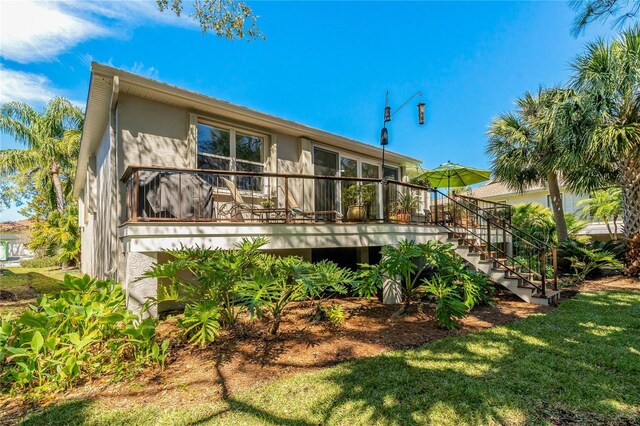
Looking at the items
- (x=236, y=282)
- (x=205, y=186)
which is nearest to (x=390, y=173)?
(x=205, y=186)

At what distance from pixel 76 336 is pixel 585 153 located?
1138 cm

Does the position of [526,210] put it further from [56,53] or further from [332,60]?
[56,53]

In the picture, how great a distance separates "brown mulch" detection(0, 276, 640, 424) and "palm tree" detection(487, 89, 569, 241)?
651 centimetres

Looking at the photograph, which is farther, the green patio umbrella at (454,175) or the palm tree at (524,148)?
the green patio umbrella at (454,175)

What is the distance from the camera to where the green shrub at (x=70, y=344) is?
3182 millimetres

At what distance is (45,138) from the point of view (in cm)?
1864

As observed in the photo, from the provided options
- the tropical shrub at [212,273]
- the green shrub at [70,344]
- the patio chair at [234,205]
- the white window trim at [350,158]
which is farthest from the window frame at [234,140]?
the green shrub at [70,344]

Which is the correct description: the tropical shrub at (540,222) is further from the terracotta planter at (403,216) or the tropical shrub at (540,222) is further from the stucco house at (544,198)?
the terracotta planter at (403,216)

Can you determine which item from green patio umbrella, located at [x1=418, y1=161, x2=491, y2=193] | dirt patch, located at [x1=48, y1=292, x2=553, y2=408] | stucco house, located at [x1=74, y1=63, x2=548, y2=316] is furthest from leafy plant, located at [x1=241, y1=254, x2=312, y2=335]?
green patio umbrella, located at [x1=418, y1=161, x2=491, y2=193]

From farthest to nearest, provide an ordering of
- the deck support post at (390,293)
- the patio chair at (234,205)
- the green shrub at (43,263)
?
the green shrub at (43,263)
the deck support post at (390,293)
the patio chair at (234,205)

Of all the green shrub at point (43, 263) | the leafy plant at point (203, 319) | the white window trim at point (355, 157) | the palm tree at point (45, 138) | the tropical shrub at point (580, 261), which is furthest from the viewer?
the green shrub at point (43, 263)

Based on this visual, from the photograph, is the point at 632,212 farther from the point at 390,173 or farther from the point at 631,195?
the point at 390,173

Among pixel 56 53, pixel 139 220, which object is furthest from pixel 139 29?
pixel 139 220

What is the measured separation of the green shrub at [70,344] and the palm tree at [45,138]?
18.7 metres
